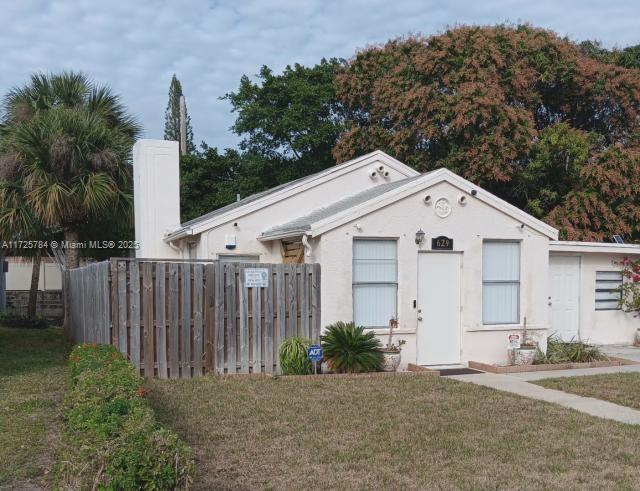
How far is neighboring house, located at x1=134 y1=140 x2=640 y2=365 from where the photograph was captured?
11719 mm

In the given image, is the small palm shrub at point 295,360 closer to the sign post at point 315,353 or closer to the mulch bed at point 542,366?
the sign post at point 315,353

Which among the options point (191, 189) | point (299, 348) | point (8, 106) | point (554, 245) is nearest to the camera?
point (299, 348)

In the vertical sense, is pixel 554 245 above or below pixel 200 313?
above

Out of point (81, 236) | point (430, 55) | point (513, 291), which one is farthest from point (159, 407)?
point (430, 55)

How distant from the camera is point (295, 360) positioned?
35.8 feet

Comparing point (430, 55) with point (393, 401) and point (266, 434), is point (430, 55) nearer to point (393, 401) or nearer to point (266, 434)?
point (393, 401)

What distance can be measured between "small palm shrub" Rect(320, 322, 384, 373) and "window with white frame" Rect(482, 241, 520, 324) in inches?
105

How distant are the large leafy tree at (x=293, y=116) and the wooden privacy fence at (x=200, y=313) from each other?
16.8m

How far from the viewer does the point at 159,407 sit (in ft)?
27.8

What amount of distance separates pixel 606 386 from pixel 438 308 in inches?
127

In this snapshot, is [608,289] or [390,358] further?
[608,289]

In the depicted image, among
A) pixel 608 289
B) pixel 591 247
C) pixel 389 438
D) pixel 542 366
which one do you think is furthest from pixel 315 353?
pixel 608 289

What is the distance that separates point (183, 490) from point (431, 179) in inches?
340

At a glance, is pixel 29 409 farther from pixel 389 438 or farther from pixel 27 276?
pixel 27 276
